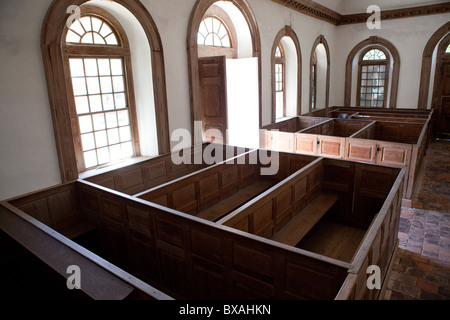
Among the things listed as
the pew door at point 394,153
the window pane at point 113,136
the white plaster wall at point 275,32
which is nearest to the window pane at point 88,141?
the window pane at point 113,136

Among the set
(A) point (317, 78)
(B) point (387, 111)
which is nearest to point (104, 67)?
(A) point (317, 78)

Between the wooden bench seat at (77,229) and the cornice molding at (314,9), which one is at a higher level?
the cornice molding at (314,9)

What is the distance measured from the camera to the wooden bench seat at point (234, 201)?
4.66 m

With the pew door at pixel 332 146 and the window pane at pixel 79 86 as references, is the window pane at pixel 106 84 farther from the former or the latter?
the pew door at pixel 332 146

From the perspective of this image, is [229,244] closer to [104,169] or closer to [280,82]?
[104,169]

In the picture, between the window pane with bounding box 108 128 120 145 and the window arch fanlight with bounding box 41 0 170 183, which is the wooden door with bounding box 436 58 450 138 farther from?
the window pane with bounding box 108 128 120 145

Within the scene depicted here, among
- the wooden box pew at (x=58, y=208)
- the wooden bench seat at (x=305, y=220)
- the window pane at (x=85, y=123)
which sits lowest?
A: the wooden bench seat at (x=305, y=220)

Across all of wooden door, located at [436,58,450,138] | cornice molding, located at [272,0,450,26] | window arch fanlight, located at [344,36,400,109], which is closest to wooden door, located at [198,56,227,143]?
cornice molding, located at [272,0,450,26]

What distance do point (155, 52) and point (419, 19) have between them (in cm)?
985

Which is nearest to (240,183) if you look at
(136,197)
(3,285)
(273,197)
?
(273,197)

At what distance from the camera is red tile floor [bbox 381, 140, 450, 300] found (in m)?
3.72

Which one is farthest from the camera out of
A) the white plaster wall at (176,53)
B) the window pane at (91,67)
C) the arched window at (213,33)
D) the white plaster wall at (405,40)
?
the white plaster wall at (405,40)

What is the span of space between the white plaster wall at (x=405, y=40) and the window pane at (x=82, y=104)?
10.0 m

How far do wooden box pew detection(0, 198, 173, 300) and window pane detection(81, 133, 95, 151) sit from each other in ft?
3.65
